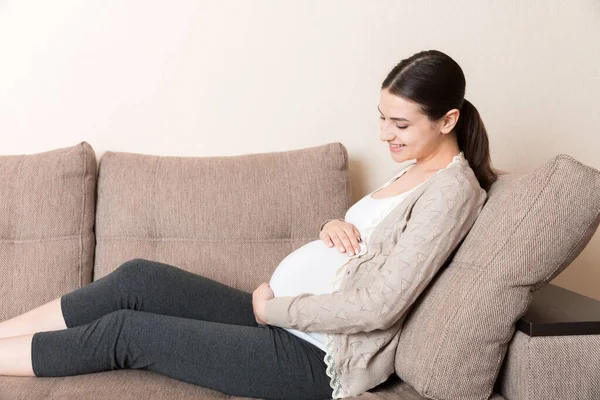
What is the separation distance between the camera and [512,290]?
54.4 inches

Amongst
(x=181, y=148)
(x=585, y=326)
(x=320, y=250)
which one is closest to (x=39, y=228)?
(x=181, y=148)

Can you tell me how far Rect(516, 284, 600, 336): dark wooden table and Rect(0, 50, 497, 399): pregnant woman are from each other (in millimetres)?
230

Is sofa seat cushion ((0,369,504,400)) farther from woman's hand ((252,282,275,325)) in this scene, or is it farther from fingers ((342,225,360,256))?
fingers ((342,225,360,256))

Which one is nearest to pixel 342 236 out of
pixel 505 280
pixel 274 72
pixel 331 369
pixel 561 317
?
pixel 331 369

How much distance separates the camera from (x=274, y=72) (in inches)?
89.6

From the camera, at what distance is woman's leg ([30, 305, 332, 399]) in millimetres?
1481

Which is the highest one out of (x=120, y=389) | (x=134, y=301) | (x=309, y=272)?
(x=309, y=272)

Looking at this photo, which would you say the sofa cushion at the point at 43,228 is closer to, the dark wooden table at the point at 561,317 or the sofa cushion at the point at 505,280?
the sofa cushion at the point at 505,280

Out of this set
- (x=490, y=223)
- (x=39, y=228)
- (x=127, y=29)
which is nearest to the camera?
(x=490, y=223)

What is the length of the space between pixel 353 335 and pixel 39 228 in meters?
1.02

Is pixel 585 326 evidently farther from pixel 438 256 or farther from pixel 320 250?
pixel 320 250

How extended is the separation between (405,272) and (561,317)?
13.5 inches

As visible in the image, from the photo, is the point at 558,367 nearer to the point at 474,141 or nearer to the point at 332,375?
the point at 332,375

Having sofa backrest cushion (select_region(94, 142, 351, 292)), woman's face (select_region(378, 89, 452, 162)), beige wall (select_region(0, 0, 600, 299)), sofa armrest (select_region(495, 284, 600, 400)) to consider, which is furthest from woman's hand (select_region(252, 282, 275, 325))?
beige wall (select_region(0, 0, 600, 299))
